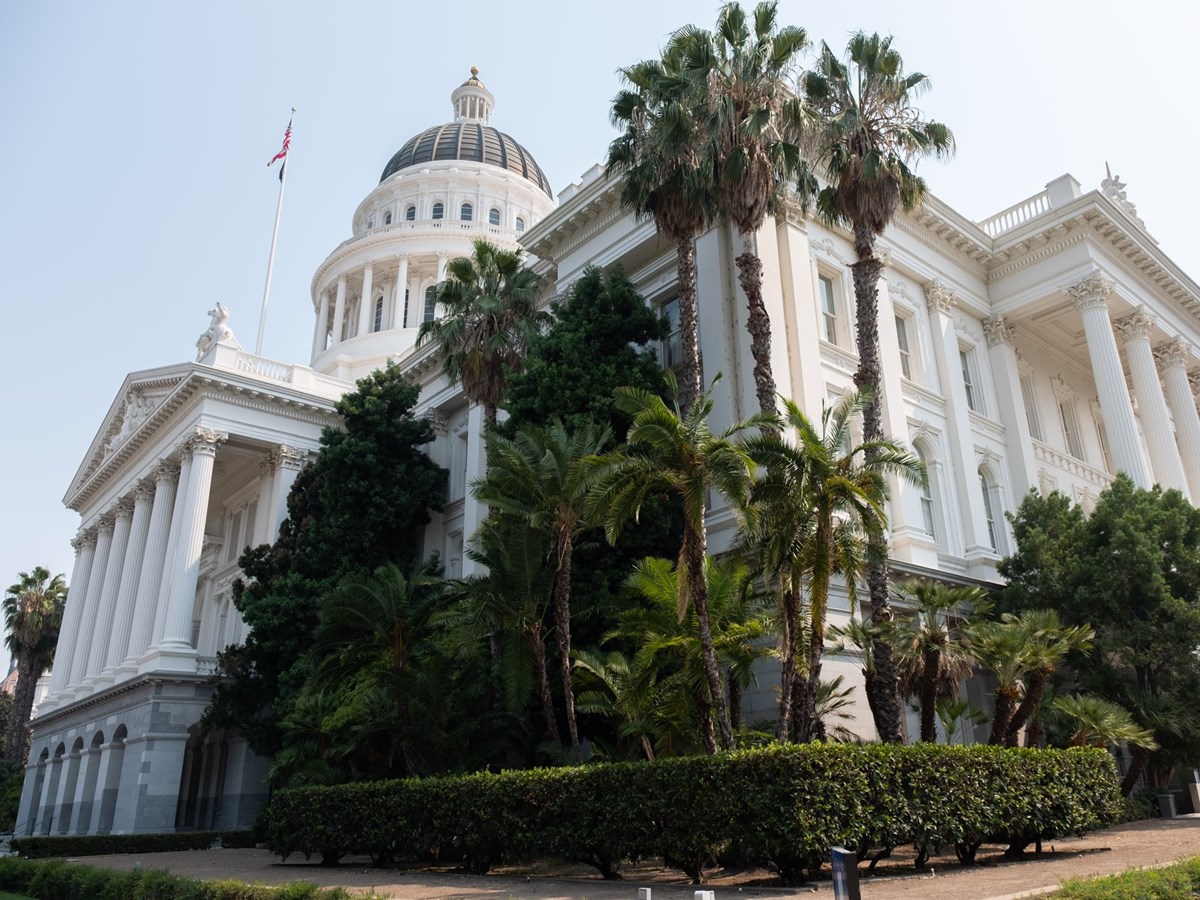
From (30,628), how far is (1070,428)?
61857 mm

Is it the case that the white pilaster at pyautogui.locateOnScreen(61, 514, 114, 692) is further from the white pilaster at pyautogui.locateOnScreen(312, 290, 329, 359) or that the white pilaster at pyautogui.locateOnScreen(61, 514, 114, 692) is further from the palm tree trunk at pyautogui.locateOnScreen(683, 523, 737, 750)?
the palm tree trunk at pyautogui.locateOnScreen(683, 523, 737, 750)

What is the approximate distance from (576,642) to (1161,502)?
566 inches

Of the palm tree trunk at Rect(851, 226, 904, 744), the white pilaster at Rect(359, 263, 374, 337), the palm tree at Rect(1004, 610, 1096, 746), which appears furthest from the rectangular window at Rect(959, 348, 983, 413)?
the white pilaster at Rect(359, 263, 374, 337)

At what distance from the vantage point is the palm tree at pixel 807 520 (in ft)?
50.4

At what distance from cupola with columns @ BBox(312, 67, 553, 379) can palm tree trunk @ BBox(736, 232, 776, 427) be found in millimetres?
37130

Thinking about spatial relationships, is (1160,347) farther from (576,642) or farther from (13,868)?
(13,868)

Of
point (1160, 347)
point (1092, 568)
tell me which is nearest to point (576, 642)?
point (1092, 568)

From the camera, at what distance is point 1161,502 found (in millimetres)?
22875

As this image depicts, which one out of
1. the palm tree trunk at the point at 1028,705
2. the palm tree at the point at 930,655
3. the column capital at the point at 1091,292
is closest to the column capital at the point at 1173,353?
the column capital at the point at 1091,292

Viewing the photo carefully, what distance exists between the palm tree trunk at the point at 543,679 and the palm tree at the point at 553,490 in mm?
366

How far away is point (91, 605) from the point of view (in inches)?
1890

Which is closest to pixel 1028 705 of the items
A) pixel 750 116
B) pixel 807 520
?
pixel 807 520

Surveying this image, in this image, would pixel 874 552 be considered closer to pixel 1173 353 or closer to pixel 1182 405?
pixel 1182 405

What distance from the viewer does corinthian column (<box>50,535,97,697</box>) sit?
49.2 m
